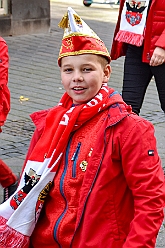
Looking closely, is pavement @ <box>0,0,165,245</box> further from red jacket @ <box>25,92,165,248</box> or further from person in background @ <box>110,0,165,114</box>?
red jacket @ <box>25,92,165,248</box>

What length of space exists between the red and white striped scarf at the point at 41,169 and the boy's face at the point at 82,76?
0.04m

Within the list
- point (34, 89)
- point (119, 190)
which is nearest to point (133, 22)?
point (119, 190)

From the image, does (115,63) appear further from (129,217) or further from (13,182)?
(129,217)

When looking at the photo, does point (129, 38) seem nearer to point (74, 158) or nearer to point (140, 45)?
point (140, 45)

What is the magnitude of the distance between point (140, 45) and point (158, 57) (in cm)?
22

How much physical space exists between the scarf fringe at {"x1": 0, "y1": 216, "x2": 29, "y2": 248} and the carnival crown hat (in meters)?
0.81

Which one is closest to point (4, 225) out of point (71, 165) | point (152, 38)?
point (71, 165)

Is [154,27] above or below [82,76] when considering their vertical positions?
below

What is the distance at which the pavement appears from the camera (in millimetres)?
5918

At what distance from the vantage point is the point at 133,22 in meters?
4.88

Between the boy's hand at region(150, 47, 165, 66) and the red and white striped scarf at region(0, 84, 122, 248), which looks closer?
the red and white striped scarf at region(0, 84, 122, 248)

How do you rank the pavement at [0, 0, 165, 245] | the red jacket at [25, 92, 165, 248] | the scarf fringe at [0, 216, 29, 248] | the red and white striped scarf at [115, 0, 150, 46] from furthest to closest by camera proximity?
the pavement at [0, 0, 165, 245] < the red and white striped scarf at [115, 0, 150, 46] < the scarf fringe at [0, 216, 29, 248] < the red jacket at [25, 92, 165, 248]

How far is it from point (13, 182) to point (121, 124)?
7.23ft

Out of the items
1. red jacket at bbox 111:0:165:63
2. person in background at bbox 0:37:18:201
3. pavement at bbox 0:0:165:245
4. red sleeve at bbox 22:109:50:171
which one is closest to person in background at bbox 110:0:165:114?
red jacket at bbox 111:0:165:63
